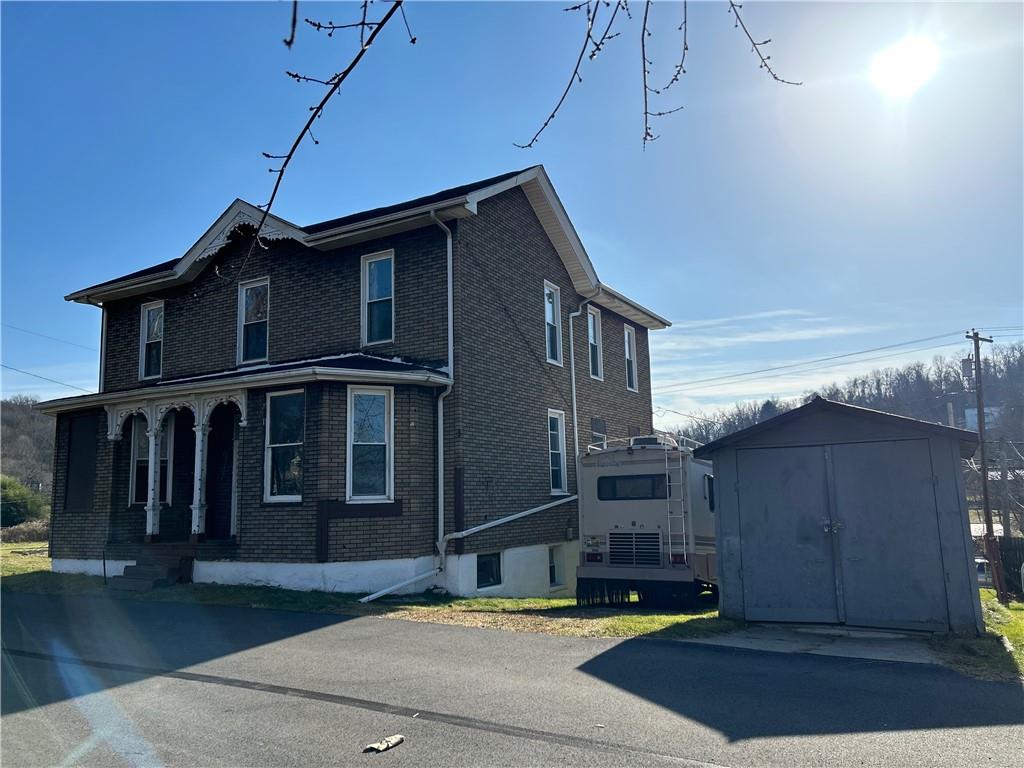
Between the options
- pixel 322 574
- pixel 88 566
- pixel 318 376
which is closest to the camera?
pixel 322 574

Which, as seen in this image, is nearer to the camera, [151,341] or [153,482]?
[153,482]

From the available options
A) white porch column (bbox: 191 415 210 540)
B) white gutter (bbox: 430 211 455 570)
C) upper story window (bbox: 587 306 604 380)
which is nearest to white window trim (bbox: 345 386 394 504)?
white gutter (bbox: 430 211 455 570)

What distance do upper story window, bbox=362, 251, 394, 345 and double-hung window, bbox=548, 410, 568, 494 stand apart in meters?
4.66

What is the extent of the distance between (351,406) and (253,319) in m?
5.23

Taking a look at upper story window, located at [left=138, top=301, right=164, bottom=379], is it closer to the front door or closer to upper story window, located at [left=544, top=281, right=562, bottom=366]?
the front door

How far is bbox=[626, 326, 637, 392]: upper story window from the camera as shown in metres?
23.5

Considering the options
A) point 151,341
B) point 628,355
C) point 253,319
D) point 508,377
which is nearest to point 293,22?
point 508,377

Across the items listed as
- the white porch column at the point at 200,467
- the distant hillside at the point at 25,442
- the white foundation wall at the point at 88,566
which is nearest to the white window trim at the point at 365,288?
the white porch column at the point at 200,467

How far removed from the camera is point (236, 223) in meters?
17.2

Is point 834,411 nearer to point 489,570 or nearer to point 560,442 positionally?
point 489,570

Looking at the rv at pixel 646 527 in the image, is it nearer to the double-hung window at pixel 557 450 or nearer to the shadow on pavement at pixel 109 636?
the double-hung window at pixel 557 450

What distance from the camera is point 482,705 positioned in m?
6.18

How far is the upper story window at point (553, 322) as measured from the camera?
18812 millimetres

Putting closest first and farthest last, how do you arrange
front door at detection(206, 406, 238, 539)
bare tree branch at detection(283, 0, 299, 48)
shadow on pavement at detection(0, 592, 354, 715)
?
bare tree branch at detection(283, 0, 299, 48) → shadow on pavement at detection(0, 592, 354, 715) → front door at detection(206, 406, 238, 539)
